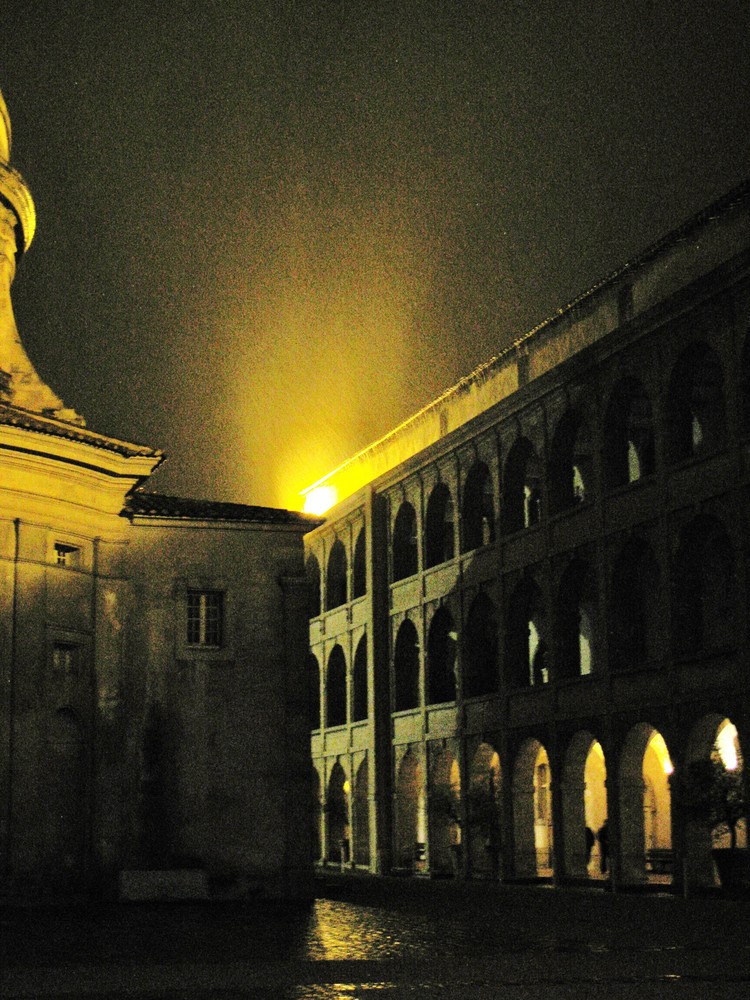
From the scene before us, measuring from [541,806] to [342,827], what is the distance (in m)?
8.86

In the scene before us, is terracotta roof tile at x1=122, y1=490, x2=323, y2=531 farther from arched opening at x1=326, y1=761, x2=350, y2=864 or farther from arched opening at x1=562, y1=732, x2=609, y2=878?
arched opening at x1=326, y1=761, x2=350, y2=864

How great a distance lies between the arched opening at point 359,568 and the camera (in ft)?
184

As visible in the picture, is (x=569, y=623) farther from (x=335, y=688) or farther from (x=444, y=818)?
(x=335, y=688)

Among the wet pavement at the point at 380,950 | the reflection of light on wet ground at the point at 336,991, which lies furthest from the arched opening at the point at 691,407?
the reflection of light on wet ground at the point at 336,991

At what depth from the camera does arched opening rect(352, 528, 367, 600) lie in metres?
56.2

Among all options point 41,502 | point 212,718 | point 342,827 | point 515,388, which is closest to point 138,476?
point 41,502

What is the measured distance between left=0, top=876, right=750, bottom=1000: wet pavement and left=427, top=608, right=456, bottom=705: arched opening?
16.9 metres

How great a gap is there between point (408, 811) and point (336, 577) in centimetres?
1100

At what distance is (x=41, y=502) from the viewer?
32.4 metres

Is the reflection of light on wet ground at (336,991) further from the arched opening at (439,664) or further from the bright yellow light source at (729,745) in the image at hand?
the arched opening at (439,664)

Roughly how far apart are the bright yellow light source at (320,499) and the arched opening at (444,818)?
15.3 m

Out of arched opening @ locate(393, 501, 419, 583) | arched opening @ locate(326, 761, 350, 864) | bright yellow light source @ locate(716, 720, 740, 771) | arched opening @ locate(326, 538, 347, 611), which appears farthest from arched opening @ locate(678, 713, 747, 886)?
arched opening @ locate(326, 538, 347, 611)

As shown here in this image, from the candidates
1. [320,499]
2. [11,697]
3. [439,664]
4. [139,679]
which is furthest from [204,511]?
[320,499]

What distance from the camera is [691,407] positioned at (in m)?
37.4
